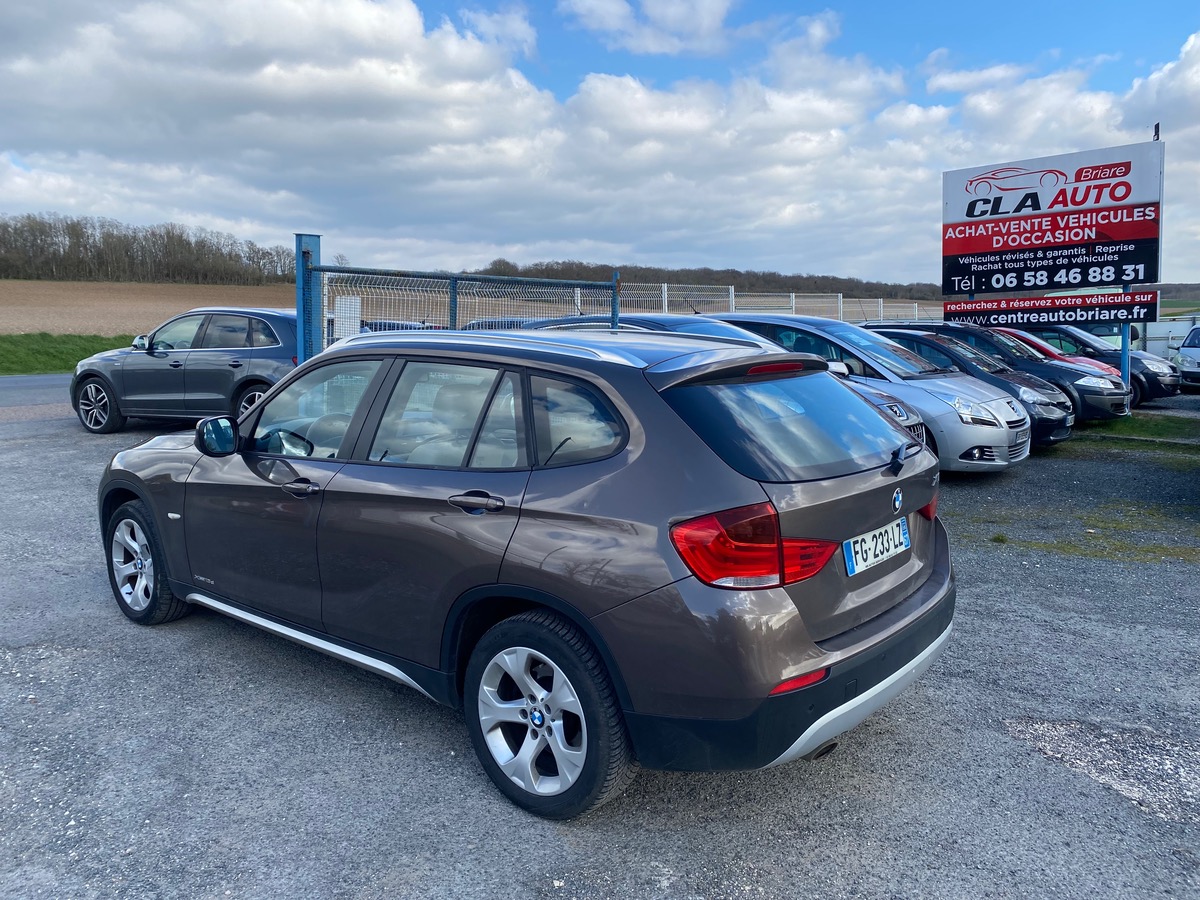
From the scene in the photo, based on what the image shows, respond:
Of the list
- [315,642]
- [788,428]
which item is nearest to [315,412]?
[315,642]

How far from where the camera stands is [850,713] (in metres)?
2.98

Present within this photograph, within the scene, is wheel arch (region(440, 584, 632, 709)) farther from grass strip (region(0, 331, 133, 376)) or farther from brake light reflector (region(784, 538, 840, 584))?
grass strip (region(0, 331, 133, 376))

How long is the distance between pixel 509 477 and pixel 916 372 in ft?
25.6

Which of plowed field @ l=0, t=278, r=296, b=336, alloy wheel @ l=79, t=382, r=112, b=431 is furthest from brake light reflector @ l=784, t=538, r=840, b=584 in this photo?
plowed field @ l=0, t=278, r=296, b=336

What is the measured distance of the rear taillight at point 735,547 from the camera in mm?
2789

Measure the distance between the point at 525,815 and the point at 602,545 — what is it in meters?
1.08

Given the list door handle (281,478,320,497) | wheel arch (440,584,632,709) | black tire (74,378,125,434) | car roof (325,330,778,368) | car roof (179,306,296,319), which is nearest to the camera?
wheel arch (440,584,632,709)

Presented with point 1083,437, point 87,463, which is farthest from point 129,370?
point 1083,437

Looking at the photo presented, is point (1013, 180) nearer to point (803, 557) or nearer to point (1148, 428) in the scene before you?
point (1148, 428)

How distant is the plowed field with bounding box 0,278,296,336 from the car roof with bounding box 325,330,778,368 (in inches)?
1153

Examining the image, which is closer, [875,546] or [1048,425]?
[875,546]

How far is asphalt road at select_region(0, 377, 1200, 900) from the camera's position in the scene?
9.46 ft

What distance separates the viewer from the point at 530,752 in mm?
3211

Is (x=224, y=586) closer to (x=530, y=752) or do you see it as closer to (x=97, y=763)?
(x=97, y=763)
